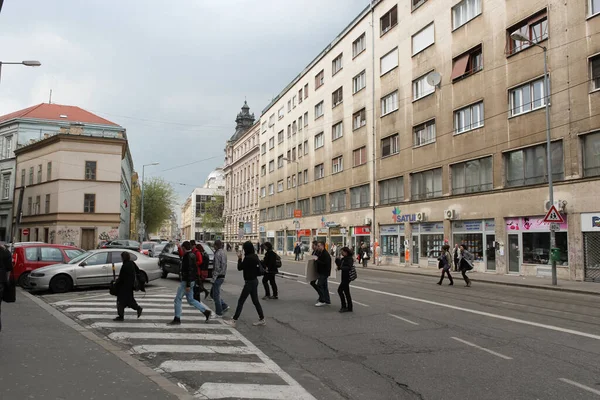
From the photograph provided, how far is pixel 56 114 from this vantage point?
6234cm

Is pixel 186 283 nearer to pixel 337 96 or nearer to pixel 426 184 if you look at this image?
pixel 426 184

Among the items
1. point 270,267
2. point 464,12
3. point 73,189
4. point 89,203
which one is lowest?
point 270,267

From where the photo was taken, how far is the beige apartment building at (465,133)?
2108 cm

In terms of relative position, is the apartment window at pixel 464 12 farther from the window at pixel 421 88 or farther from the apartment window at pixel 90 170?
the apartment window at pixel 90 170

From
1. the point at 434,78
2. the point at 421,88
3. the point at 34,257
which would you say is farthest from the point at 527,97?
the point at 34,257

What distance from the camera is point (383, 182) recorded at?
3609cm

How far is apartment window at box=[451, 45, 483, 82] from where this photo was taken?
88.4ft

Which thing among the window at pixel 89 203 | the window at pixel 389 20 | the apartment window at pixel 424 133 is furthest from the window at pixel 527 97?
the window at pixel 89 203

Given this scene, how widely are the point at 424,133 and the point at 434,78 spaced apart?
11.6 ft

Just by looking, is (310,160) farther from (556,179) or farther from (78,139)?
(556,179)

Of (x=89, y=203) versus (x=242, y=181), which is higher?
(x=242, y=181)

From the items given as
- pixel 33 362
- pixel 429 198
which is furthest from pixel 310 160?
pixel 33 362

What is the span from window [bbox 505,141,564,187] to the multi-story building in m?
45.7

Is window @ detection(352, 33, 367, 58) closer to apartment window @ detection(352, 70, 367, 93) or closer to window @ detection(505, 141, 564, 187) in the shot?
apartment window @ detection(352, 70, 367, 93)
